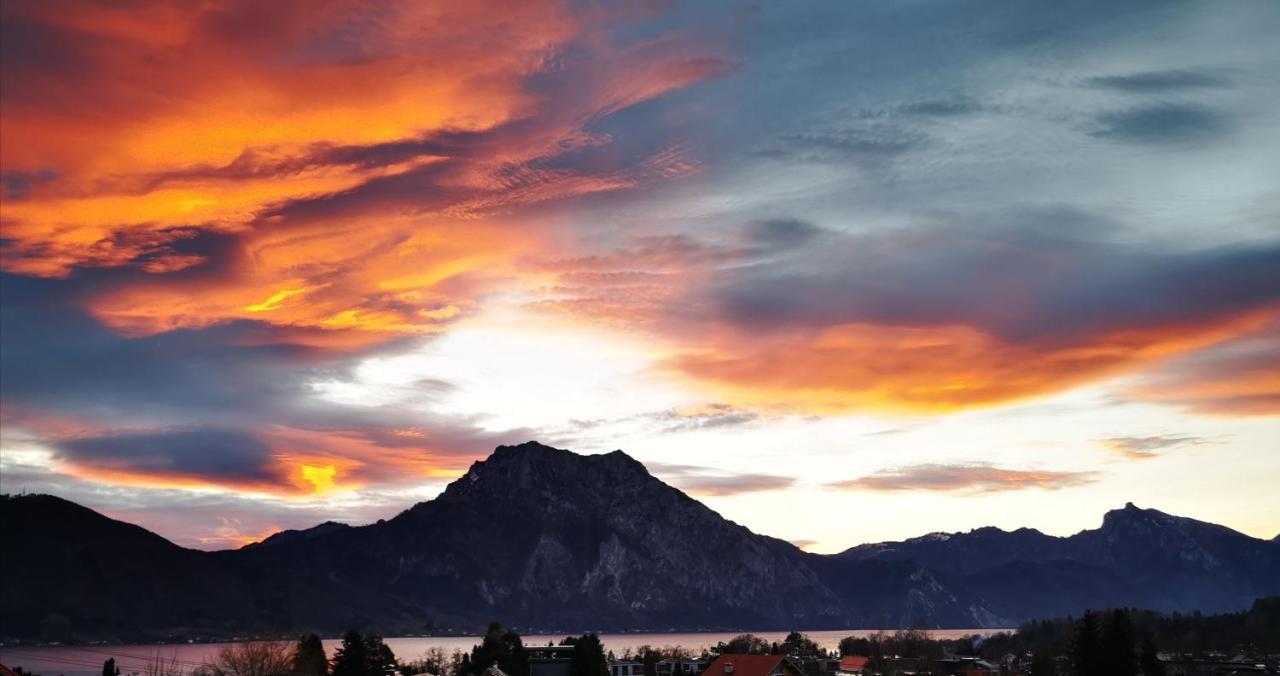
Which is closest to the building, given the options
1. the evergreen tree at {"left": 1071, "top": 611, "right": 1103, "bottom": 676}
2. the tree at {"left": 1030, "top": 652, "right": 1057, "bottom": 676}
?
the tree at {"left": 1030, "top": 652, "right": 1057, "bottom": 676}

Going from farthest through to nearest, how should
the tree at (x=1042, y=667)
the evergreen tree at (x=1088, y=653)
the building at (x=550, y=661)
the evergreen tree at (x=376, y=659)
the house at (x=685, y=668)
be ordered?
the tree at (x=1042, y=667) → the house at (x=685, y=668) → the building at (x=550, y=661) → the evergreen tree at (x=376, y=659) → the evergreen tree at (x=1088, y=653)

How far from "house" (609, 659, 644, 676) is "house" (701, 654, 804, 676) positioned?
174ft

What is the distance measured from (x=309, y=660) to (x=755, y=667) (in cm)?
6440

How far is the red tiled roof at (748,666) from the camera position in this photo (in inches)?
5162

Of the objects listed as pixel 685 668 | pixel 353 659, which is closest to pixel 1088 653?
pixel 353 659

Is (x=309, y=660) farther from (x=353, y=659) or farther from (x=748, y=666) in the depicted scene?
(x=748, y=666)

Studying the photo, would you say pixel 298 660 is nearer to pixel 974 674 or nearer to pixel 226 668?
pixel 226 668

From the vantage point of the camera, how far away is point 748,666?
436ft

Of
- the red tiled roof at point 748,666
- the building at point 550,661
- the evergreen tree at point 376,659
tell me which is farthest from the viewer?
the building at point 550,661

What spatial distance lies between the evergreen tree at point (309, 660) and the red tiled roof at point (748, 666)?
181 ft

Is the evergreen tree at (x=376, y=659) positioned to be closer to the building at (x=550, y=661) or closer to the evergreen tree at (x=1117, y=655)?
the building at (x=550, y=661)

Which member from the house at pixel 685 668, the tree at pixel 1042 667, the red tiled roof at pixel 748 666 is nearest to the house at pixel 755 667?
the red tiled roof at pixel 748 666

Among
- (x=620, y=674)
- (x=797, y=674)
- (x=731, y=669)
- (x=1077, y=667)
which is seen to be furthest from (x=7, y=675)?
→ (x=620, y=674)

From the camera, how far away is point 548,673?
18138 centimetres
